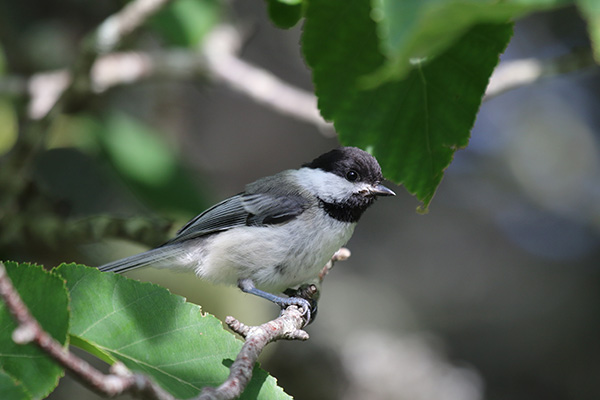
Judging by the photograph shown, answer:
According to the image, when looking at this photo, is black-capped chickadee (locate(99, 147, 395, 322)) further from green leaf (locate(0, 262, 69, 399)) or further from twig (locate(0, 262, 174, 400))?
twig (locate(0, 262, 174, 400))

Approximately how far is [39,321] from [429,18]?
3.22 ft

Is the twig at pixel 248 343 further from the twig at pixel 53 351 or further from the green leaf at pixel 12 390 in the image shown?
the green leaf at pixel 12 390

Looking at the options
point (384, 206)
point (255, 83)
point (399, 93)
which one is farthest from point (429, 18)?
point (384, 206)

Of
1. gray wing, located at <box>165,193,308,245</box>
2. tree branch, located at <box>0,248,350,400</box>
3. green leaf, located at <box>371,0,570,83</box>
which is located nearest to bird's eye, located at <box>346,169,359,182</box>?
gray wing, located at <box>165,193,308,245</box>

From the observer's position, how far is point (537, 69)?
123 inches

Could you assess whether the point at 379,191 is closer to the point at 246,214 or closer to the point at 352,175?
the point at 352,175

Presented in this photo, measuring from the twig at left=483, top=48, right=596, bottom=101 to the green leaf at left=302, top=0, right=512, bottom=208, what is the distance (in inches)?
59.0

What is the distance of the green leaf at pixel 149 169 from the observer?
329cm

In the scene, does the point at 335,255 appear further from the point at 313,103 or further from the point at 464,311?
the point at 464,311

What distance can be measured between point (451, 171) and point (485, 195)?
456mm

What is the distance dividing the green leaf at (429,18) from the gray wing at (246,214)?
1.96m

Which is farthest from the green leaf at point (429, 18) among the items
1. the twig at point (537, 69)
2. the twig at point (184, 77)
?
the twig at point (184, 77)

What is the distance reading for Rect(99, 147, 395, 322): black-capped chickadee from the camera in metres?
2.55

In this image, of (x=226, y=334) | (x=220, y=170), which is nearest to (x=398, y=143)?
(x=226, y=334)
